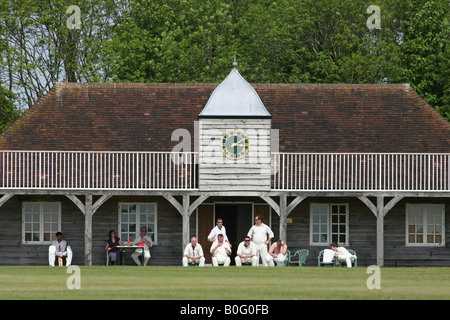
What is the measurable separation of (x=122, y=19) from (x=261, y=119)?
21.1 meters

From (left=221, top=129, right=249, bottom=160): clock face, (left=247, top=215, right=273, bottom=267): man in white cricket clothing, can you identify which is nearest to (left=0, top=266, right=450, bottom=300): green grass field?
(left=247, top=215, right=273, bottom=267): man in white cricket clothing

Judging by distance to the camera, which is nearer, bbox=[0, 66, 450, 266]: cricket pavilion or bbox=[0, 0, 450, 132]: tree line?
bbox=[0, 66, 450, 266]: cricket pavilion

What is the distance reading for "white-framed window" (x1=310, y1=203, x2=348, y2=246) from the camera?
4038 cm

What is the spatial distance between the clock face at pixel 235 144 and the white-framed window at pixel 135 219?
318 cm

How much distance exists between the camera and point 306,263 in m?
39.9

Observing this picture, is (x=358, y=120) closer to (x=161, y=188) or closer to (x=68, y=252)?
(x=161, y=188)

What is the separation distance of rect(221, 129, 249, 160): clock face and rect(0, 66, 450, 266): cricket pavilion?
0.09ft

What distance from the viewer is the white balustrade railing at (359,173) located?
38.3 m

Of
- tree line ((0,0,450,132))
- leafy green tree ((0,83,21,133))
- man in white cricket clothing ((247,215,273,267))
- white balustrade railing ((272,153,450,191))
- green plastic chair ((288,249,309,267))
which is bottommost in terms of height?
green plastic chair ((288,249,309,267))

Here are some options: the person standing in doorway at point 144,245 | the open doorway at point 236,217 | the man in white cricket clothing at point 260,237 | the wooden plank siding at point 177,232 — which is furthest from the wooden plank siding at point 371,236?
the man in white cricket clothing at point 260,237

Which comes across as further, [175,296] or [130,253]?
[130,253]

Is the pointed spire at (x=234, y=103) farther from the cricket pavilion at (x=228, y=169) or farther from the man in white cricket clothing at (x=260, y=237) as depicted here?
the man in white cricket clothing at (x=260, y=237)

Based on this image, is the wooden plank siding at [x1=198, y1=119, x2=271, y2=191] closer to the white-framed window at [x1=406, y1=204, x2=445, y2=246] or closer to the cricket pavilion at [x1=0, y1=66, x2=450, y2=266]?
the cricket pavilion at [x1=0, y1=66, x2=450, y2=266]
